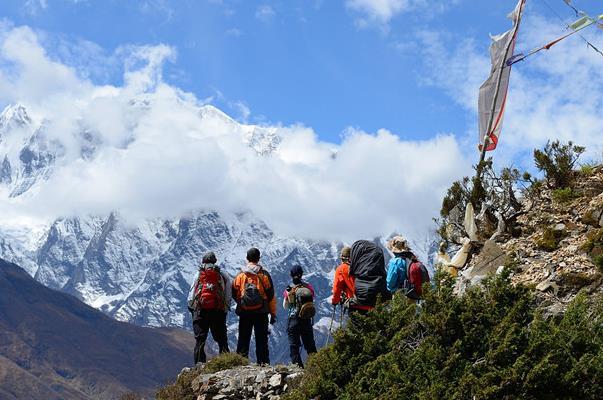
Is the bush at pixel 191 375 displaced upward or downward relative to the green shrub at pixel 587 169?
downward

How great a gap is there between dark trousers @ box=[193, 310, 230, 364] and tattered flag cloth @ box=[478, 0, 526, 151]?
6697 millimetres

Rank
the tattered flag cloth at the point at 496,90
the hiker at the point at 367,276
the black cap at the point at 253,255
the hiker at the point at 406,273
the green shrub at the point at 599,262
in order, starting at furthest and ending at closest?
the tattered flag cloth at the point at 496,90 → the black cap at the point at 253,255 → the green shrub at the point at 599,262 → the hiker at the point at 367,276 → the hiker at the point at 406,273

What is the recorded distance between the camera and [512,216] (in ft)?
49.6

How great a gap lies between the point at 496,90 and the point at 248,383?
8.30m

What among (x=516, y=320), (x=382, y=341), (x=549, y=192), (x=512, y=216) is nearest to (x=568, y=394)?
(x=516, y=320)

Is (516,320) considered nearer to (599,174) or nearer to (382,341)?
(382,341)

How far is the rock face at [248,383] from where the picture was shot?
10.2 metres

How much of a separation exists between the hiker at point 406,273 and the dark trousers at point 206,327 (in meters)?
3.16

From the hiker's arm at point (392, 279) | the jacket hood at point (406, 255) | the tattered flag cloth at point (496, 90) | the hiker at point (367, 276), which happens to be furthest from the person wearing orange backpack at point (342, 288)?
the tattered flag cloth at point (496, 90)

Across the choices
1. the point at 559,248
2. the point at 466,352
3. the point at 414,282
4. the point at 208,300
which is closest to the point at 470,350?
the point at 466,352

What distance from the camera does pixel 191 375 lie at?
11320 mm

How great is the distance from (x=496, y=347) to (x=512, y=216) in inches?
316

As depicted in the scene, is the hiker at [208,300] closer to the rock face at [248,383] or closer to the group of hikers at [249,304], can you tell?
the group of hikers at [249,304]

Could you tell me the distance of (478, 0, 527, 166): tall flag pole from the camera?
15.6m
